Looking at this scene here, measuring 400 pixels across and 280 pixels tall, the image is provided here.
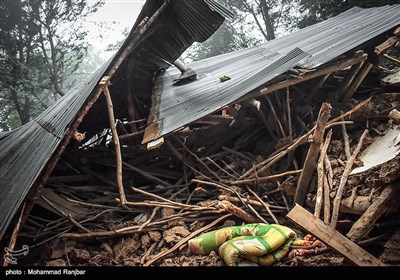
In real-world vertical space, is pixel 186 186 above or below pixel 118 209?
below

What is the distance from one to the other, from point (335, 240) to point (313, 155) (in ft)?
3.56

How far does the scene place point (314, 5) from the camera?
13.6 metres

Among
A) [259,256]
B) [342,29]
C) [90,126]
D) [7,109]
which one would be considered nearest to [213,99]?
[259,256]

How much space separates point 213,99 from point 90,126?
3.17 metres

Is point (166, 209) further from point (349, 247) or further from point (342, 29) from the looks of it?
point (342, 29)

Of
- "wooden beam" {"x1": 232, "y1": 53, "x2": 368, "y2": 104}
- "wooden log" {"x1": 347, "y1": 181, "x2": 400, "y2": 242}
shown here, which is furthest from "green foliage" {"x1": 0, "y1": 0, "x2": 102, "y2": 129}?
"wooden log" {"x1": 347, "y1": 181, "x2": 400, "y2": 242}

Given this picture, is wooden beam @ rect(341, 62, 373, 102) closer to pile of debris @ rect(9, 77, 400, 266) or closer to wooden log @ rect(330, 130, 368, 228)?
pile of debris @ rect(9, 77, 400, 266)

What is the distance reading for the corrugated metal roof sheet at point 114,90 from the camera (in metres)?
3.48

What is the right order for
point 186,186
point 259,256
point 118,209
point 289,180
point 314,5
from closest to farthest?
point 259,256
point 289,180
point 118,209
point 186,186
point 314,5

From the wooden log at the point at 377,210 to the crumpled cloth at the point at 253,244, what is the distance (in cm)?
66

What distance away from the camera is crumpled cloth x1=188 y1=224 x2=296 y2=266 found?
2.85 metres

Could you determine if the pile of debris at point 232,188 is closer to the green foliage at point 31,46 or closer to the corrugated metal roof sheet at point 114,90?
the corrugated metal roof sheet at point 114,90

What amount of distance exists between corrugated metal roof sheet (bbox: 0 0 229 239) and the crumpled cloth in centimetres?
243

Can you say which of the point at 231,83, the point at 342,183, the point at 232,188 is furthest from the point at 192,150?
the point at 342,183
